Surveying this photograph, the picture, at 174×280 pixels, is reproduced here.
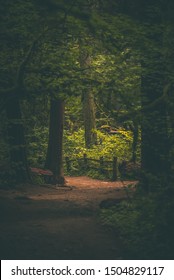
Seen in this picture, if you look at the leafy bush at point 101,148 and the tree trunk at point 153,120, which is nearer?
the tree trunk at point 153,120

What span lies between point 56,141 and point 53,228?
9156 millimetres

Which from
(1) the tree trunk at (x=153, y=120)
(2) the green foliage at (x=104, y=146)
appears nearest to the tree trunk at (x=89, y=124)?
(2) the green foliage at (x=104, y=146)

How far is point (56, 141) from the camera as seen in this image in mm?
19609

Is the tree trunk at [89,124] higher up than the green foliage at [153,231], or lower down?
higher up

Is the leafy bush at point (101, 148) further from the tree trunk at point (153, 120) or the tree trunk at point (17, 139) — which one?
the tree trunk at point (153, 120)

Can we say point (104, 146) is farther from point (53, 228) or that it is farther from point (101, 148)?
point (53, 228)

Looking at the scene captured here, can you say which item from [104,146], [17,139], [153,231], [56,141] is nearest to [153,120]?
[153,231]

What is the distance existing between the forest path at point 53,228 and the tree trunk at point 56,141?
3852 millimetres

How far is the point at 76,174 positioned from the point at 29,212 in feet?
41.8

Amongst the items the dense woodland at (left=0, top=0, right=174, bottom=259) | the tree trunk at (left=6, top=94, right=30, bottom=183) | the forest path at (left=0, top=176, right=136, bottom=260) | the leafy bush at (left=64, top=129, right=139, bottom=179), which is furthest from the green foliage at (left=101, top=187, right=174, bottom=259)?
the leafy bush at (left=64, top=129, right=139, bottom=179)

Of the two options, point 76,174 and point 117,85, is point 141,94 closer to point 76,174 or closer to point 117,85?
point 117,85

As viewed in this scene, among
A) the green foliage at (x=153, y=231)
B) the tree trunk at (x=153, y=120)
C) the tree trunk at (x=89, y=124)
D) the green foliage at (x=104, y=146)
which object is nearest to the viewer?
the green foliage at (x=153, y=231)

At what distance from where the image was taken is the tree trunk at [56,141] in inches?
758
